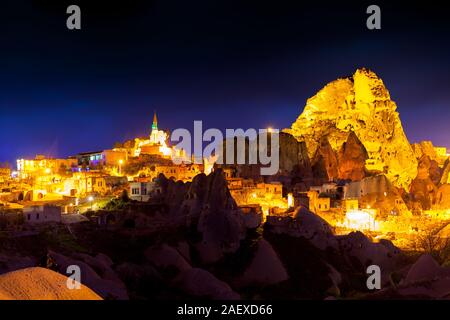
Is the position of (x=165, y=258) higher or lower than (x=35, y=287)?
lower

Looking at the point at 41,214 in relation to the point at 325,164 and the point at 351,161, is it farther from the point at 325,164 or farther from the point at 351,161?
the point at 351,161

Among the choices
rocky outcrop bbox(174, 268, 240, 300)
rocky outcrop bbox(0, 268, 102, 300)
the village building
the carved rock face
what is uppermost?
the carved rock face

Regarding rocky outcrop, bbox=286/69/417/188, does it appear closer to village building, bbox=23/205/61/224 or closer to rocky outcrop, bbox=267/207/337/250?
rocky outcrop, bbox=267/207/337/250

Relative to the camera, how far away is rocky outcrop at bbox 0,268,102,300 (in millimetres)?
8195

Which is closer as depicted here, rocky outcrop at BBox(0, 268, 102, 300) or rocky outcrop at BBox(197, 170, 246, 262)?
rocky outcrop at BBox(0, 268, 102, 300)

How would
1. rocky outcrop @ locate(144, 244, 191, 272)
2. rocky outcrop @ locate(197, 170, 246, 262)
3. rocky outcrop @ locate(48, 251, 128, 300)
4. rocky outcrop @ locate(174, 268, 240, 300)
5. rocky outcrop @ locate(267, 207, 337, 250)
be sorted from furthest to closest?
rocky outcrop @ locate(267, 207, 337, 250) → rocky outcrop @ locate(197, 170, 246, 262) → rocky outcrop @ locate(144, 244, 191, 272) → rocky outcrop @ locate(174, 268, 240, 300) → rocky outcrop @ locate(48, 251, 128, 300)

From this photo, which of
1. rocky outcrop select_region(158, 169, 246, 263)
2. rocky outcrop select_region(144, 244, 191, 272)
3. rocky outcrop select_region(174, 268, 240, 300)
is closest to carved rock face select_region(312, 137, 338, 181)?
rocky outcrop select_region(158, 169, 246, 263)

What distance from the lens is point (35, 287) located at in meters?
8.43

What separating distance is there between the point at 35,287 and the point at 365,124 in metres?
88.5

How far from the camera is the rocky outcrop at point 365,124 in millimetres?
87625

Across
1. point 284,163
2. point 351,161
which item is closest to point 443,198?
point 351,161

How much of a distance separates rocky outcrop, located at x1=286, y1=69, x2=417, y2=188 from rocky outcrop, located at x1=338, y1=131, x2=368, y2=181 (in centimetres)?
1532

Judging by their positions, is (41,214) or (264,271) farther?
(41,214)

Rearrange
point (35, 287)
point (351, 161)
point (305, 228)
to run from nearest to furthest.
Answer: point (35, 287) < point (305, 228) < point (351, 161)
